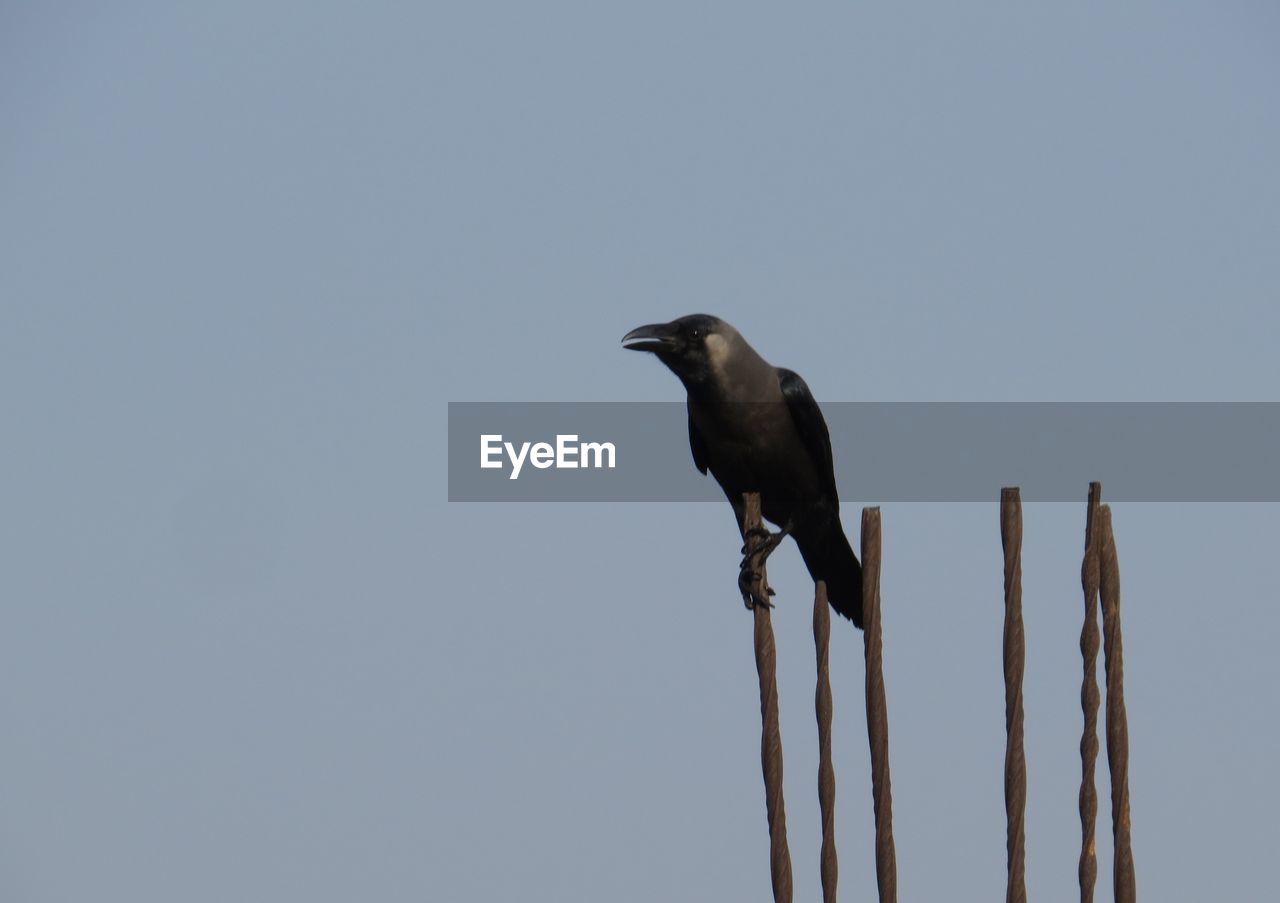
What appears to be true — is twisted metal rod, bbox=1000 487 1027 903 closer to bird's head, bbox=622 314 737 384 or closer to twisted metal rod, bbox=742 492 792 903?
twisted metal rod, bbox=742 492 792 903

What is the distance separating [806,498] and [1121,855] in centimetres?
363

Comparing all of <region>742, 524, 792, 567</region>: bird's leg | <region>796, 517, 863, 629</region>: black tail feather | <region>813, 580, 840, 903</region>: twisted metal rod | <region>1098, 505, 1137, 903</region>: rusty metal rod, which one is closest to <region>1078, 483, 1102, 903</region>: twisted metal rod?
<region>1098, 505, 1137, 903</region>: rusty metal rod

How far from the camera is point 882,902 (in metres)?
7.52

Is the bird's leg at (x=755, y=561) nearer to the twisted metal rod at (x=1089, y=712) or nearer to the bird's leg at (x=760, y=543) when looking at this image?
the bird's leg at (x=760, y=543)

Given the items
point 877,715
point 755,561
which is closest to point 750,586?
point 755,561

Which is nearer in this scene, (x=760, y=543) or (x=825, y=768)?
(x=825, y=768)

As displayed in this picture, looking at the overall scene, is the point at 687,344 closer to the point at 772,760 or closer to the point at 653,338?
the point at 653,338

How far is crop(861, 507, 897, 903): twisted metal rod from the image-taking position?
24.8 feet

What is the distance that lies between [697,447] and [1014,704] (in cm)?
435

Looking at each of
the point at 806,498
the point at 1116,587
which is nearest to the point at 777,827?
the point at 1116,587

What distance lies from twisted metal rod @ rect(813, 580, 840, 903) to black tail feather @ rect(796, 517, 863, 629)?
3.07 metres

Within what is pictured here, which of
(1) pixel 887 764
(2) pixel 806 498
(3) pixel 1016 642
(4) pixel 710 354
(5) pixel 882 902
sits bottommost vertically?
(5) pixel 882 902

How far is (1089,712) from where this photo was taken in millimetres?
7754

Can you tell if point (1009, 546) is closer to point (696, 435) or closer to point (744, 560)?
point (744, 560)
